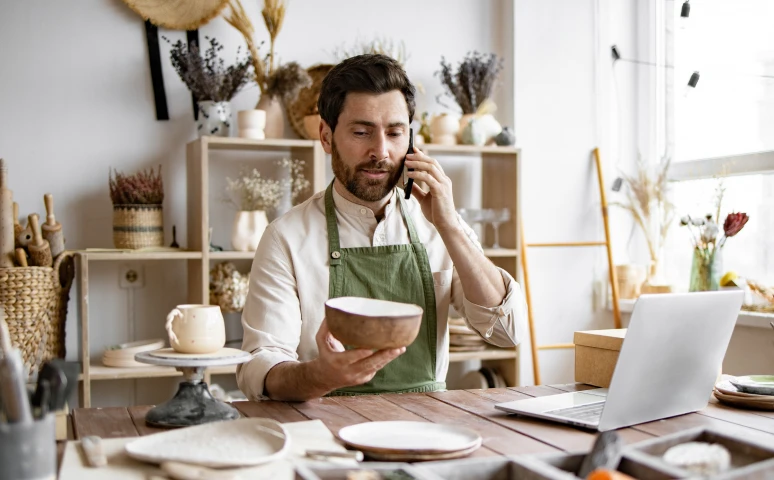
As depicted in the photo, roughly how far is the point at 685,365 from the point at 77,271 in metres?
2.67

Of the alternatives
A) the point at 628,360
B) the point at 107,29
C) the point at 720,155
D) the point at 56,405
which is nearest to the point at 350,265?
the point at 628,360

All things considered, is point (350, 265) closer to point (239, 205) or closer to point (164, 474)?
point (164, 474)

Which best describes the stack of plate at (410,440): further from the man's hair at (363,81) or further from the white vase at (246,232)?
the white vase at (246,232)

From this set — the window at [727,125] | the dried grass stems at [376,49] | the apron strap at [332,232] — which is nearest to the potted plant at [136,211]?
the dried grass stems at [376,49]

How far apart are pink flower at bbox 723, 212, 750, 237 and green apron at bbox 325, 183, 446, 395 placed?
162 centimetres

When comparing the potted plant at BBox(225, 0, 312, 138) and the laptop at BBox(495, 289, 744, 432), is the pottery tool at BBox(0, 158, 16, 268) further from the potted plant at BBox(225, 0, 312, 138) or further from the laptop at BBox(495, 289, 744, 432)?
the laptop at BBox(495, 289, 744, 432)

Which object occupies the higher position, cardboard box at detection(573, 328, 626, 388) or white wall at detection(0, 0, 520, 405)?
white wall at detection(0, 0, 520, 405)

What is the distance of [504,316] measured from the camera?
7.05 feet

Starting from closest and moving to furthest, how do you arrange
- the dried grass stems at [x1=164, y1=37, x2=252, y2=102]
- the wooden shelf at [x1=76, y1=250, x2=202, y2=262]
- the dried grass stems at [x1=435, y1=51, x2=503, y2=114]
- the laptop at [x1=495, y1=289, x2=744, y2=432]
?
1. the laptop at [x1=495, y1=289, x2=744, y2=432]
2. the wooden shelf at [x1=76, y1=250, x2=202, y2=262]
3. the dried grass stems at [x1=164, y1=37, x2=252, y2=102]
4. the dried grass stems at [x1=435, y1=51, x2=503, y2=114]

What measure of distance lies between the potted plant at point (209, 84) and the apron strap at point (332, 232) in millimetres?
1251

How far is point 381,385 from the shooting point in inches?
83.4

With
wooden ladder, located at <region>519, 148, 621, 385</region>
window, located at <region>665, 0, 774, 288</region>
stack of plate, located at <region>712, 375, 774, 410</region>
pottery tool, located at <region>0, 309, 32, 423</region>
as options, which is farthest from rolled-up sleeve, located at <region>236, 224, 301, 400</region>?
window, located at <region>665, 0, 774, 288</region>

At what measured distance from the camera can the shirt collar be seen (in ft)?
7.41

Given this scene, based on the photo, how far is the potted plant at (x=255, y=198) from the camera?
3.42 m
